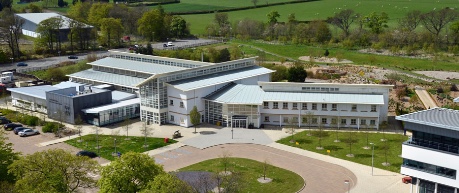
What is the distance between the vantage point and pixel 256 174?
133ft

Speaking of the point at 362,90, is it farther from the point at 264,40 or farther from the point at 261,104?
the point at 264,40

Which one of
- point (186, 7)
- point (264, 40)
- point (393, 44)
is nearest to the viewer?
point (393, 44)

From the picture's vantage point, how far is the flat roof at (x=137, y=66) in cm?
6250

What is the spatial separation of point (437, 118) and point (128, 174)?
19.7 meters

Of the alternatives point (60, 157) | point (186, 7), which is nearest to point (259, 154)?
point (60, 157)

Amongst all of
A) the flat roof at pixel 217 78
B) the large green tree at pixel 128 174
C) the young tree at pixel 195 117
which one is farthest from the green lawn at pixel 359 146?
the large green tree at pixel 128 174

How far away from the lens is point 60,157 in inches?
1219

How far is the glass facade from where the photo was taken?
3199 cm

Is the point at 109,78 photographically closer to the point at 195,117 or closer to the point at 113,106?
the point at 113,106

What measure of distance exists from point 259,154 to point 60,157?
Answer: 1946cm

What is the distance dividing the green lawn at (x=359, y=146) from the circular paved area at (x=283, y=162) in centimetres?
252

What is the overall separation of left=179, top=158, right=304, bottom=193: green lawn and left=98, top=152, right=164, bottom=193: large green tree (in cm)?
923

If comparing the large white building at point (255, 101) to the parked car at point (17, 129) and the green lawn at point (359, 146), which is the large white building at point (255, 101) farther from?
the parked car at point (17, 129)

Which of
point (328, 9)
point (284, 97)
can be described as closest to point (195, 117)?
point (284, 97)
